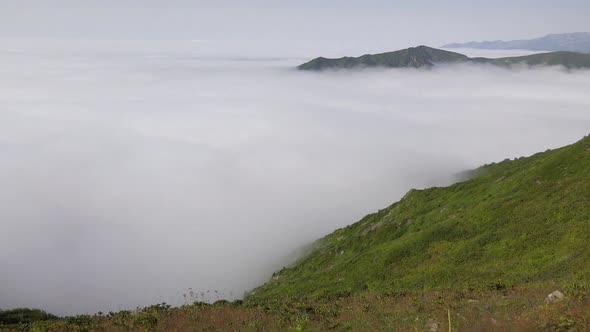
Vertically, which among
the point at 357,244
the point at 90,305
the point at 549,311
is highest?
the point at 549,311

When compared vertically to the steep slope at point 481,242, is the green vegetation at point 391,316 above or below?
above

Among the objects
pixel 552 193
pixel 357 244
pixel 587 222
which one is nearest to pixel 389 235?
pixel 357 244

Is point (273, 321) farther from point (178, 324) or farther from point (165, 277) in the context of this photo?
point (165, 277)

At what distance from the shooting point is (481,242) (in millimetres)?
39344

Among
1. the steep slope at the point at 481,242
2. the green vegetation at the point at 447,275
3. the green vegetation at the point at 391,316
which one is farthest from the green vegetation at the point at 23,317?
the steep slope at the point at 481,242

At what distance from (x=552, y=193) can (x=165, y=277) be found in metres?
144

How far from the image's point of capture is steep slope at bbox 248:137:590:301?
98.7 feet

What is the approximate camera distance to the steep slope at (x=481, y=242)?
98.7 ft

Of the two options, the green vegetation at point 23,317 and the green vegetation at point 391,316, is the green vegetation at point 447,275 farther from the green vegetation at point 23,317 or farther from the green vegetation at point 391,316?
the green vegetation at point 23,317

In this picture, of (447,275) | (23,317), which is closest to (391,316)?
(447,275)

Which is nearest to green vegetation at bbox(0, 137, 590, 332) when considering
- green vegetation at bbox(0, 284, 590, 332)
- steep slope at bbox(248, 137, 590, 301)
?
green vegetation at bbox(0, 284, 590, 332)

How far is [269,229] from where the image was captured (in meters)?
192

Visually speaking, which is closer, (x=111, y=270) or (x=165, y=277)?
(x=165, y=277)

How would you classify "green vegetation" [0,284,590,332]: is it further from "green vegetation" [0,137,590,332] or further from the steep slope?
the steep slope
